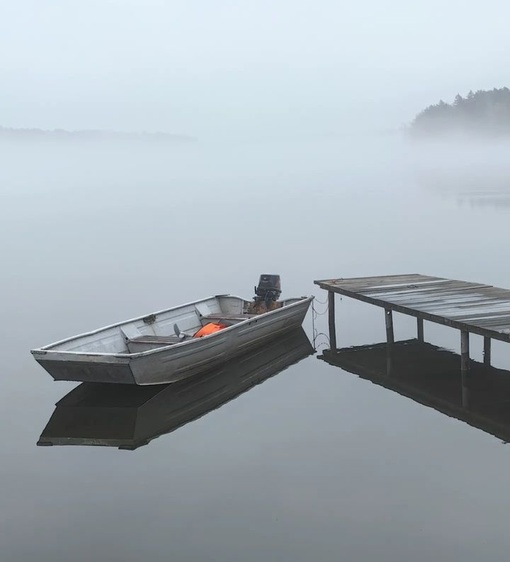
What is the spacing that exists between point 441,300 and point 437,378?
7.31 ft

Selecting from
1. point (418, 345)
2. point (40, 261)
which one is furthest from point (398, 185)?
point (418, 345)

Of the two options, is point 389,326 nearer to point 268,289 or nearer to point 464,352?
point 464,352

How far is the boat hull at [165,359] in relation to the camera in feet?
53.0

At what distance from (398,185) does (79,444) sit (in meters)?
101

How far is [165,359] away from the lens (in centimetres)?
1723

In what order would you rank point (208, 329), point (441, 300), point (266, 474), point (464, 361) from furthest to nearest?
point (208, 329) → point (441, 300) → point (464, 361) → point (266, 474)

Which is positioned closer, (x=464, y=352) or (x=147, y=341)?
(x=464, y=352)

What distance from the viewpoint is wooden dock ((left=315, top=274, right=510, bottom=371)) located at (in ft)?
54.5

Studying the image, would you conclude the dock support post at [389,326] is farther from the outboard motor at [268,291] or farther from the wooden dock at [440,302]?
the outboard motor at [268,291]

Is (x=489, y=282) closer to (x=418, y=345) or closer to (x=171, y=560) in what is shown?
(x=418, y=345)

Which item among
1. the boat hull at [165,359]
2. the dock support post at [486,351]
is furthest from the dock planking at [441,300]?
the boat hull at [165,359]

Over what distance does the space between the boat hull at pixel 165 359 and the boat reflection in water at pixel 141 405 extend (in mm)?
389

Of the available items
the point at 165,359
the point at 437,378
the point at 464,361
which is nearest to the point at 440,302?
the point at 437,378

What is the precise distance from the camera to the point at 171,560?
1057 cm
